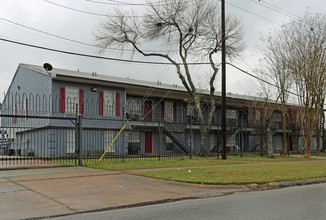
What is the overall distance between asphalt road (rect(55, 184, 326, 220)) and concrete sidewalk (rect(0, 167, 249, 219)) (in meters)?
0.46

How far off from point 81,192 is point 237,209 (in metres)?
4.09

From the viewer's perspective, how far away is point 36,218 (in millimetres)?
6250

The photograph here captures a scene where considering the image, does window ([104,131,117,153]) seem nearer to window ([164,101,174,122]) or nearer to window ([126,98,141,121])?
window ([126,98,141,121])

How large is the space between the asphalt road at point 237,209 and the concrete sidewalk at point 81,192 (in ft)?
1.52

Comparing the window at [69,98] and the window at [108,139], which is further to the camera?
the window at [108,139]

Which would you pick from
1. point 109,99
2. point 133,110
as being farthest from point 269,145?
point 109,99

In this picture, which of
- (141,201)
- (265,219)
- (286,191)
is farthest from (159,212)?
(286,191)

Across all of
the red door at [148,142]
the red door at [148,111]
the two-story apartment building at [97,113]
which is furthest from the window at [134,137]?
the red door at [148,111]

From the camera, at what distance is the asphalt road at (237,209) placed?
6.42 meters

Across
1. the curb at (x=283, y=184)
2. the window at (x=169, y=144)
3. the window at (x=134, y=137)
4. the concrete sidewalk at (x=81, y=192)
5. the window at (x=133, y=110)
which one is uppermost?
the window at (x=133, y=110)

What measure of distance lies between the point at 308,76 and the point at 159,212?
835 inches

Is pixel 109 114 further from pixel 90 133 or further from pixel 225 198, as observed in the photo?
pixel 225 198

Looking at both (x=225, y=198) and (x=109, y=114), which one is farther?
(x=109, y=114)

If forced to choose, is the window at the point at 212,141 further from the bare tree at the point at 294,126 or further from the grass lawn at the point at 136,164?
the grass lawn at the point at 136,164
